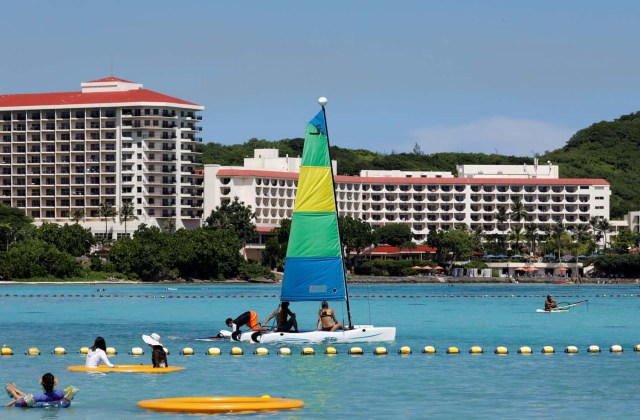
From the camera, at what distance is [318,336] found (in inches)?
2200

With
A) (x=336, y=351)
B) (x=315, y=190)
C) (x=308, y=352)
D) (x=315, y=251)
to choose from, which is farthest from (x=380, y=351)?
(x=315, y=190)

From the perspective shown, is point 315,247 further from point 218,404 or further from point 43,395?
point 43,395

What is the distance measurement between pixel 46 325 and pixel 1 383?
37.6 meters

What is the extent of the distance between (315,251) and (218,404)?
2076 centimetres

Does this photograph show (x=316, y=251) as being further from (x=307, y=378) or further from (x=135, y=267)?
(x=135, y=267)

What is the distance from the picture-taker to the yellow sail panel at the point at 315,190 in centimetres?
→ 5634

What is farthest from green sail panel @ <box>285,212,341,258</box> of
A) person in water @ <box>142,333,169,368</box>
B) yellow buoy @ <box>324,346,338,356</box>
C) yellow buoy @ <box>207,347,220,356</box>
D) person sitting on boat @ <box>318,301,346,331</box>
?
person in water @ <box>142,333,169,368</box>

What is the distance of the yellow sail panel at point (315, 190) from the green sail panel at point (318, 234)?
0.32 metres

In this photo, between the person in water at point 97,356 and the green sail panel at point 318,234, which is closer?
the person in water at point 97,356

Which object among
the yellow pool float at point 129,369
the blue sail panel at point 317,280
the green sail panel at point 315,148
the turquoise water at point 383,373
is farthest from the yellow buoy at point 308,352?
the green sail panel at point 315,148

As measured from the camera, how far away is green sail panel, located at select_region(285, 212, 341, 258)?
56.9 m

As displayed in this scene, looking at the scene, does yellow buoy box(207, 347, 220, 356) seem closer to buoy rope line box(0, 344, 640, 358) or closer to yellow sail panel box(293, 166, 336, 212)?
buoy rope line box(0, 344, 640, 358)

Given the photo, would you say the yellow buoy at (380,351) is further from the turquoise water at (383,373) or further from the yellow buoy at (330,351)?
the yellow buoy at (330,351)

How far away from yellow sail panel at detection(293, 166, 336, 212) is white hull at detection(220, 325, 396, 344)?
17.3ft
